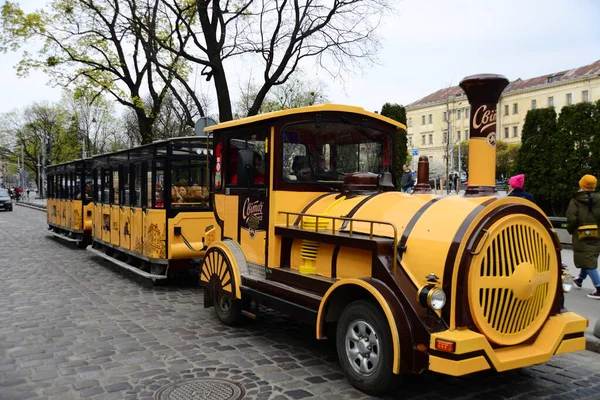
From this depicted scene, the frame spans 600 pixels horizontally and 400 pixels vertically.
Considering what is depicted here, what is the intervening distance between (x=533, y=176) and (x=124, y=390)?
470 inches

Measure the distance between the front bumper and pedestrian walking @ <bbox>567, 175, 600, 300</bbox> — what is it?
11.4 feet

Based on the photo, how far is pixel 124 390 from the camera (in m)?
4.46

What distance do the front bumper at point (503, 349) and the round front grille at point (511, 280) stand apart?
0.31 ft

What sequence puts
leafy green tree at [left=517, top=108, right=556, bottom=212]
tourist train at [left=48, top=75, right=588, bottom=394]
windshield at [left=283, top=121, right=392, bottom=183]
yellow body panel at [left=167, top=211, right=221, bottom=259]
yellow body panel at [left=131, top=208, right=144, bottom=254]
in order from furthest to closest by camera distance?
leafy green tree at [left=517, top=108, right=556, bottom=212], yellow body panel at [left=131, top=208, right=144, bottom=254], yellow body panel at [left=167, top=211, right=221, bottom=259], windshield at [left=283, top=121, right=392, bottom=183], tourist train at [left=48, top=75, right=588, bottom=394]

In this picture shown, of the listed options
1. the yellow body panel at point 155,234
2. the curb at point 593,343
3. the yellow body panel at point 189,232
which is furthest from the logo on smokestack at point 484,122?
the yellow body panel at point 155,234

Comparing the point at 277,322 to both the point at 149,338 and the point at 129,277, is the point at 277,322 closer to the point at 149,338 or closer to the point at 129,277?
the point at 149,338

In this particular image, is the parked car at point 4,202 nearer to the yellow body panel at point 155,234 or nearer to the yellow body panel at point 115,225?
the yellow body panel at point 115,225

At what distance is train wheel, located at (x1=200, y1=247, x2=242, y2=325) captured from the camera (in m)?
6.31

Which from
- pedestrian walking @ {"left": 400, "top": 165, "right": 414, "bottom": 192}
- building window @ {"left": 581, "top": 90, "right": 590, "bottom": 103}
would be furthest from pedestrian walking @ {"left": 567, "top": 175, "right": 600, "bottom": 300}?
building window @ {"left": 581, "top": 90, "right": 590, "bottom": 103}

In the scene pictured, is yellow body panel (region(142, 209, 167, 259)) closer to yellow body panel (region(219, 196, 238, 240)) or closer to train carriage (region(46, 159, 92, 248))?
yellow body panel (region(219, 196, 238, 240))

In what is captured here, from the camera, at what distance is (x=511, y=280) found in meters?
4.02

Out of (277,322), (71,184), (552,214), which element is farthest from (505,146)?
(277,322)

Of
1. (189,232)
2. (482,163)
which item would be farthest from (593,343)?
(189,232)

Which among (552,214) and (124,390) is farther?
(552,214)
